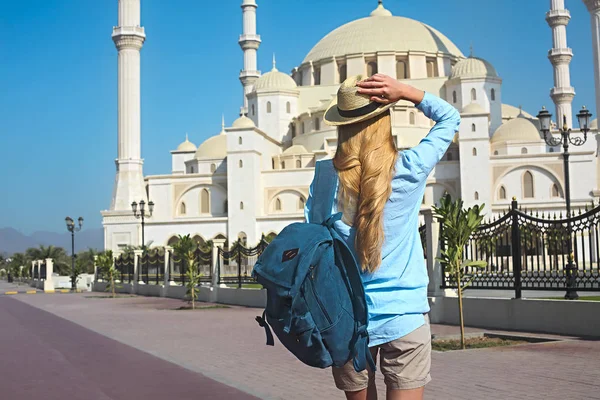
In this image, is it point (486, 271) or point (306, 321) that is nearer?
point (306, 321)

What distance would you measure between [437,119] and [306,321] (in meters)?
1.00

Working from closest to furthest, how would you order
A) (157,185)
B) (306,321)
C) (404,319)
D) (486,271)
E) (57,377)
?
(306,321) < (404,319) < (57,377) < (486,271) < (157,185)

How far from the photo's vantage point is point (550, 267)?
10.5 meters

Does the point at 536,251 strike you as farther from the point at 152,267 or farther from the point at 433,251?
the point at 152,267

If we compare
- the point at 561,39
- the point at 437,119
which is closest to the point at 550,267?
the point at 437,119

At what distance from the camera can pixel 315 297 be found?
2.54 m

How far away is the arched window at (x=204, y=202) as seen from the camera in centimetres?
5293

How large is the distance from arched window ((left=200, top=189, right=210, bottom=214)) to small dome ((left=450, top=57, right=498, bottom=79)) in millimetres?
18679

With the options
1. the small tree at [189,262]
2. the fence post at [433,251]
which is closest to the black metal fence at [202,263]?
the small tree at [189,262]

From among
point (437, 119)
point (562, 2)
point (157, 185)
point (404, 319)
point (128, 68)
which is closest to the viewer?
point (404, 319)

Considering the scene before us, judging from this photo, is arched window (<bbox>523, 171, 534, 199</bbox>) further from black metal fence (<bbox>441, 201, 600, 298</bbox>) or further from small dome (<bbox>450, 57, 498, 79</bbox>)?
black metal fence (<bbox>441, 201, 600, 298</bbox>)

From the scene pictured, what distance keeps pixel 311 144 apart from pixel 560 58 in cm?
1730

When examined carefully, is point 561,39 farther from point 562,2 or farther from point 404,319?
point 404,319

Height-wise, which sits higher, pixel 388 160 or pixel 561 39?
pixel 561 39
